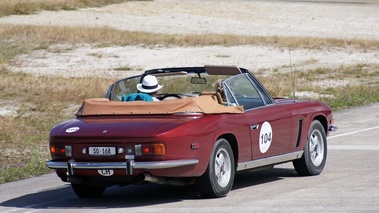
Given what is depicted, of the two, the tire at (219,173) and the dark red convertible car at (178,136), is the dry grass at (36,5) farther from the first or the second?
the tire at (219,173)

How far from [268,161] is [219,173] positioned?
1.07m

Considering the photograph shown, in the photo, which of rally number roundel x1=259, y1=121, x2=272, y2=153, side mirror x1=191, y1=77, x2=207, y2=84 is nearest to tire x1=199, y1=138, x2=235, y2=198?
rally number roundel x1=259, y1=121, x2=272, y2=153

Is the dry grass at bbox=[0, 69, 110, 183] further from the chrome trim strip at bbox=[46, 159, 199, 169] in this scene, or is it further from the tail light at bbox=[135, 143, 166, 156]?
the tail light at bbox=[135, 143, 166, 156]

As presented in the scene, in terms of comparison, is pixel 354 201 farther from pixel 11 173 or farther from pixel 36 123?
pixel 36 123

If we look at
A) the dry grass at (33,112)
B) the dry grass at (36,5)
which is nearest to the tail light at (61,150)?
the dry grass at (33,112)

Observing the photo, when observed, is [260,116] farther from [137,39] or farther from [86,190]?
[137,39]

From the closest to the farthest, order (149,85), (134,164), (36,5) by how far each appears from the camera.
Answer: (134,164)
(149,85)
(36,5)

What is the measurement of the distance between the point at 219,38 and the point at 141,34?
354cm

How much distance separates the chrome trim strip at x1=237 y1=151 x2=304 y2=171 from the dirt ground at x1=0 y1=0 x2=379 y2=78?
56.5ft

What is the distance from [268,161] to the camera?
11633 millimetres

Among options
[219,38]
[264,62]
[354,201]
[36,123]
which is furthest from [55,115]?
[219,38]

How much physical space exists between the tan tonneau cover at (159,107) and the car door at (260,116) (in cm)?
31

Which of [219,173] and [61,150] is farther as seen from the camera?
[219,173]

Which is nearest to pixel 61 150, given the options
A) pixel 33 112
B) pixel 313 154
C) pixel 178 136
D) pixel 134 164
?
pixel 134 164
